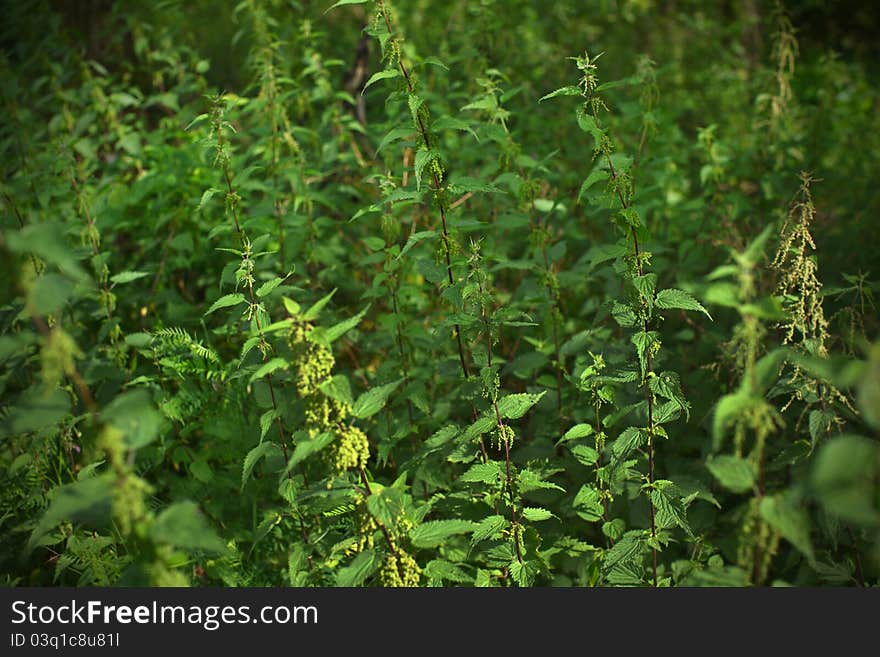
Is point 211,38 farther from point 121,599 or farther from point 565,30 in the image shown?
point 121,599

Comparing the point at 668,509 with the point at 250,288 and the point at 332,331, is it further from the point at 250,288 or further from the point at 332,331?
the point at 250,288

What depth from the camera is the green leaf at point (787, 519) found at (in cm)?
144

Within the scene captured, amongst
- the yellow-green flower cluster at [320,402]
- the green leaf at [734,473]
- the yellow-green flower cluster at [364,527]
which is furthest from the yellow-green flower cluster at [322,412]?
the green leaf at [734,473]

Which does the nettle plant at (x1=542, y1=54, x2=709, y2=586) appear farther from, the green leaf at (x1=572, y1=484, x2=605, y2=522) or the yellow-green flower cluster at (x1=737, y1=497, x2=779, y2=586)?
the yellow-green flower cluster at (x1=737, y1=497, x2=779, y2=586)

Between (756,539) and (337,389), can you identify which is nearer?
(756,539)

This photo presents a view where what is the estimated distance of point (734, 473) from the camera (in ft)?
5.00

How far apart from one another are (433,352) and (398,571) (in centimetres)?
111

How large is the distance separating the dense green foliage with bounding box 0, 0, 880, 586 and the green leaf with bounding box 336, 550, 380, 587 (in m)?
0.03

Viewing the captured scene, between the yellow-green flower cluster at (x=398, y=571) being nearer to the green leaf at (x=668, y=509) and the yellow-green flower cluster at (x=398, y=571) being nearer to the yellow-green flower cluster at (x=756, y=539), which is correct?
the green leaf at (x=668, y=509)

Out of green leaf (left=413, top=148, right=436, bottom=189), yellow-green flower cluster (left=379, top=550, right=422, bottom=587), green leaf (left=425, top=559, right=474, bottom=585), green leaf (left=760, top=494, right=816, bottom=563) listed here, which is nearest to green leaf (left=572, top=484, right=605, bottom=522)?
green leaf (left=425, top=559, right=474, bottom=585)

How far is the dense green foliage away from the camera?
169 cm

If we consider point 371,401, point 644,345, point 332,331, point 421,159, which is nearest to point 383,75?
point 421,159

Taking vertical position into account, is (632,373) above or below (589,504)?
above

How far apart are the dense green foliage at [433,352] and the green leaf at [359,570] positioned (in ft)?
0.10
